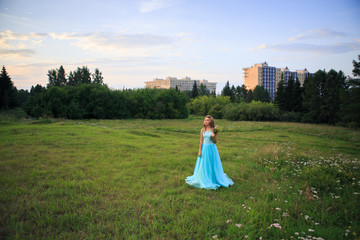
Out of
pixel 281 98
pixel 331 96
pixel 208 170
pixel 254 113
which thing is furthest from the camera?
pixel 281 98

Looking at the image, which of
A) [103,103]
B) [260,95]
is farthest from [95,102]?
[260,95]

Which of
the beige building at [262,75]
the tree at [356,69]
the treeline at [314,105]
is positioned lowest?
the treeline at [314,105]

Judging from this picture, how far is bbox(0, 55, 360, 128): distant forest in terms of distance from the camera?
45.6 meters

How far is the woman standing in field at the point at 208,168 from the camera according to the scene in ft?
24.1

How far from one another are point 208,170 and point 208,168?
0.23 feet

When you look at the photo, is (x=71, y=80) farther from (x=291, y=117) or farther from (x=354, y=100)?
(x=354, y=100)

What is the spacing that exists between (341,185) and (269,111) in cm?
5472

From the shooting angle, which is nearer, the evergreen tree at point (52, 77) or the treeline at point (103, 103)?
the treeline at point (103, 103)

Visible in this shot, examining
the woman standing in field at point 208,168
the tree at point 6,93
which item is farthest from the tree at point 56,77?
the woman standing in field at point 208,168

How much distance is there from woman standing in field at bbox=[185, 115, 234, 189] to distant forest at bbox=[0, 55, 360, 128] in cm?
4392

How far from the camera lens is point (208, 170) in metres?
7.48

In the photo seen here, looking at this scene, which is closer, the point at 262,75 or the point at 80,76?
the point at 80,76

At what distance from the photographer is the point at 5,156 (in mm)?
9891

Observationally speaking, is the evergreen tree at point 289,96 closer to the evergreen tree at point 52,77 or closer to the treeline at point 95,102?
the treeline at point 95,102
